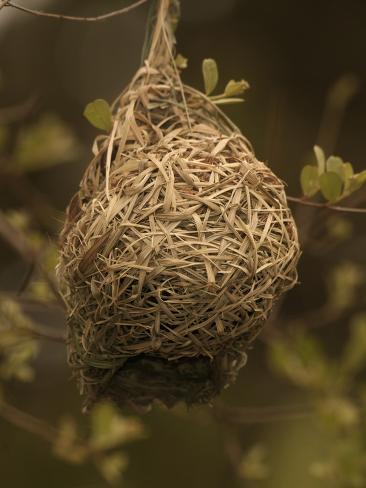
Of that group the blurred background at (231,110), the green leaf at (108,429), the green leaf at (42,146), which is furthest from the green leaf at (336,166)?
the blurred background at (231,110)

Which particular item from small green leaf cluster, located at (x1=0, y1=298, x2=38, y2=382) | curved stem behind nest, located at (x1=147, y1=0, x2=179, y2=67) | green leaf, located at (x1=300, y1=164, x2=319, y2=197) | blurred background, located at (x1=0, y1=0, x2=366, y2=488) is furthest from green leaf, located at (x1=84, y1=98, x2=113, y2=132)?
blurred background, located at (x1=0, y1=0, x2=366, y2=488)

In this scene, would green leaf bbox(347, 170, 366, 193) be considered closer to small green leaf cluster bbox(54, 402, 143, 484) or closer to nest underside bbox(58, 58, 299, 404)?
nest underside bbox(58, 58, 299, 404)

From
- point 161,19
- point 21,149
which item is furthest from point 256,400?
point 161,19

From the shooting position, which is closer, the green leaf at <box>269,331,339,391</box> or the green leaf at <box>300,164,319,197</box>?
the green leaf at <box>300,164,319,197</box>

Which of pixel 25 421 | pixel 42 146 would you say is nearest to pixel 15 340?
pixel 25 421

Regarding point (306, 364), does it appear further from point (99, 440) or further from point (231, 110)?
point (231, 110)

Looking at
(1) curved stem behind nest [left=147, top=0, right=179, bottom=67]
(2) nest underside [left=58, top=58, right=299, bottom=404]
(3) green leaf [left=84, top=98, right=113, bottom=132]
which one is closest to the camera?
(2) nest underside [left=58, top=58, right=299, bottom=404]

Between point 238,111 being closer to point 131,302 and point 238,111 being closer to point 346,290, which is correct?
point 346,290
